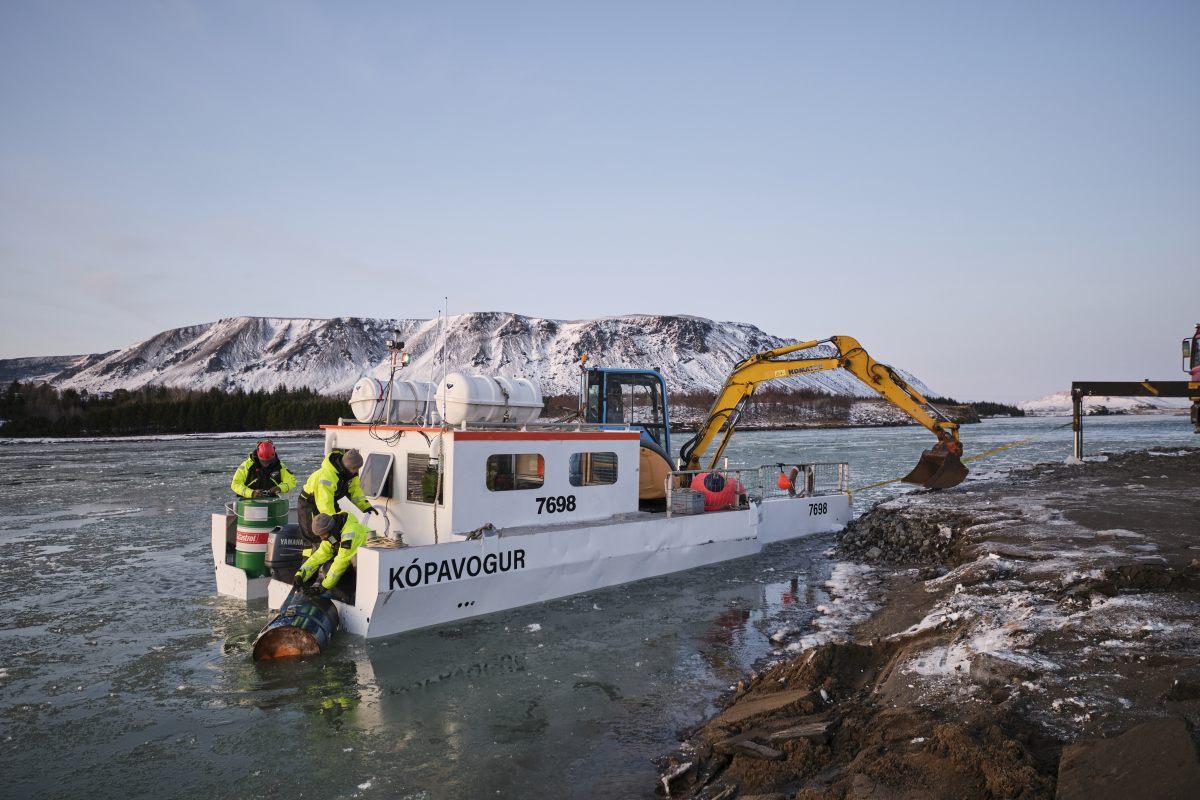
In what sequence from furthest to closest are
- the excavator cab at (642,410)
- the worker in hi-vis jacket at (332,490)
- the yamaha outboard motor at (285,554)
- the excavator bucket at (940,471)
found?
the excavator bucket at (940,471), the excavator cab at (642,410), the yamaha outboard motor at (285,554), the worker in hi-vis jacket at (332,490)

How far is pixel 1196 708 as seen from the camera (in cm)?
450

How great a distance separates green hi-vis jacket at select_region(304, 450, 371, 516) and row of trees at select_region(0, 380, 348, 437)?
7823 centimetres

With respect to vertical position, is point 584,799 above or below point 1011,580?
below

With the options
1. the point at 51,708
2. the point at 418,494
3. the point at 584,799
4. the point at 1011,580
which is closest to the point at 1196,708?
the point at 584,799

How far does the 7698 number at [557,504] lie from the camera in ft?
34.0

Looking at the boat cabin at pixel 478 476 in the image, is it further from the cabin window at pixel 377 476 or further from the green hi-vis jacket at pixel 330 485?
the green hi-vis jacket at pixel 330 485

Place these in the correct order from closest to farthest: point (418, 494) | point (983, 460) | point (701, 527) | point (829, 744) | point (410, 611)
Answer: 1. point (829, 744)
2. point (410, 611)
3. point (418, 494)
4. point (701, 527)
5. point (983, 460)

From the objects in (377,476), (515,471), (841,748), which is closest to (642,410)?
(515,471)

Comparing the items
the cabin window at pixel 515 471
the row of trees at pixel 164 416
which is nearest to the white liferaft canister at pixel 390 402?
the cabin window at pixel 515 471

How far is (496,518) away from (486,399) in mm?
1613

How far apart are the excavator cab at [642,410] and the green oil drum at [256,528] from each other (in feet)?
16.7

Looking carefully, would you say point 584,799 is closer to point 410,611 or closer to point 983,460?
point 410,611

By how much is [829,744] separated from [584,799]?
173 cm

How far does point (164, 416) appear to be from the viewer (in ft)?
267
